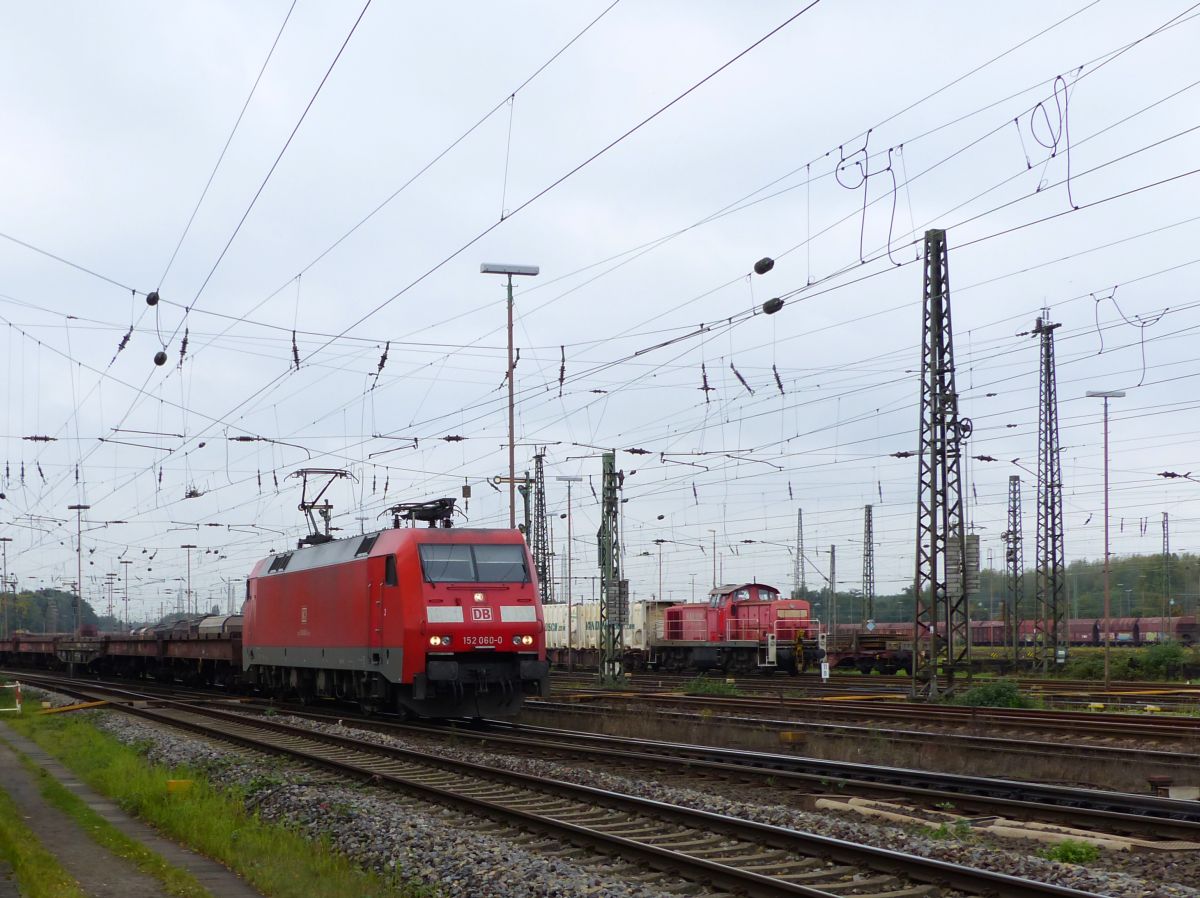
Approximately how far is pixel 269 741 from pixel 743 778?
948cm

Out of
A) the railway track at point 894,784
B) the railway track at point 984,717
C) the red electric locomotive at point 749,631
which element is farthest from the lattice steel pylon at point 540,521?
the railway track at point 894,784

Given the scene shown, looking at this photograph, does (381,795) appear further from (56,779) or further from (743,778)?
(56,779)

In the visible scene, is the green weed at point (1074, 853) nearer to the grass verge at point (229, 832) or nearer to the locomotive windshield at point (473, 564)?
the grass verge at point (229, 832)

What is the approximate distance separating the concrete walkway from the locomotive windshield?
721cm

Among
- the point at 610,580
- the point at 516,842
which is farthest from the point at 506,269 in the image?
the point at 516,842

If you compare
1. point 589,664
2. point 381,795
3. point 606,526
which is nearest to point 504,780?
point 381,795

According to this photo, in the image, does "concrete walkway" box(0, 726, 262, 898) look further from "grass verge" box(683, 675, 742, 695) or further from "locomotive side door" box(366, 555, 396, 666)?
"grass verge" box(683, 675, 742, 695)

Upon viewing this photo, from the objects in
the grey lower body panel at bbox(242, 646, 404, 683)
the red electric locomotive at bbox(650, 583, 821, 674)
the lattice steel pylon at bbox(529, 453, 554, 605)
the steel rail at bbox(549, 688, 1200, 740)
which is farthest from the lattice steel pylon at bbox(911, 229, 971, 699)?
the lattice steel pylon at bbox(529, 453, 554, 605)

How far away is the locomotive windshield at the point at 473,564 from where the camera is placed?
73.0ft

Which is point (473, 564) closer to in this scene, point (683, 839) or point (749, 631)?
point (683, 839)

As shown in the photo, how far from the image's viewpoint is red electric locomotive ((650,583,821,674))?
46562 millimetres

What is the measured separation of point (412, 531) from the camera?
73.4ft

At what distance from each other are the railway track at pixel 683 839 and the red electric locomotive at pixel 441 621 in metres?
3.56

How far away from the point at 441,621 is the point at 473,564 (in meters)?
1.44
